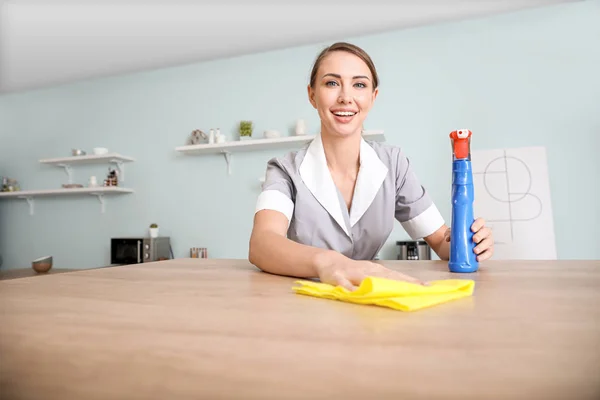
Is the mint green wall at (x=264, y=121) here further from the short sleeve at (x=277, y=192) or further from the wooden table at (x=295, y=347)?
the wooden table at (x=295, y=347)

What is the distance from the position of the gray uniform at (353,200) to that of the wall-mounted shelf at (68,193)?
2809 millimetres

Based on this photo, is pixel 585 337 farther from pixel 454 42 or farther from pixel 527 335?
pixel 454 42

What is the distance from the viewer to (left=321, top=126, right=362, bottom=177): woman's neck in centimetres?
129

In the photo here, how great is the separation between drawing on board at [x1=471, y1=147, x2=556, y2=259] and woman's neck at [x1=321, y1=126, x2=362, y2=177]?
5.99ft

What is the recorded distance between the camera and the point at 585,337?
0.38m

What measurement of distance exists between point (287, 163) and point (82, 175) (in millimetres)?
3470

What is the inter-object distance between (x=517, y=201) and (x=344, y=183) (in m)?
2.02

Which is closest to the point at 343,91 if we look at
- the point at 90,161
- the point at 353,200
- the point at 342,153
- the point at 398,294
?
the point at 342,153

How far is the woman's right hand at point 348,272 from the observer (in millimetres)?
674

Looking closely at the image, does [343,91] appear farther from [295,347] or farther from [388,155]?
[295,347]

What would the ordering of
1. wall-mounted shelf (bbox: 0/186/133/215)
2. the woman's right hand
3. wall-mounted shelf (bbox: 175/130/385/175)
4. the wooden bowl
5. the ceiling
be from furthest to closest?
wall-mounted shelf (bbox: 0/186/133/215)
the wooden bowl
wall-mounted shelf (bbox: 175/130/385/175)
the ceiling
the woman's right hand

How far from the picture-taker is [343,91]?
1.22m

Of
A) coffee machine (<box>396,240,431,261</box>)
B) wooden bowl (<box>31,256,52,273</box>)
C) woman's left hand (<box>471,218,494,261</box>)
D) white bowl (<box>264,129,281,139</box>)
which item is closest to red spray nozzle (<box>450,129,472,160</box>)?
woman's left hand (<box>471,218,494,261</box>)

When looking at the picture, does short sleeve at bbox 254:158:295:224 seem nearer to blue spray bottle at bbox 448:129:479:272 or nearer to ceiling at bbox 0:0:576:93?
blue spray bottle at bbox 448:129:479:272
